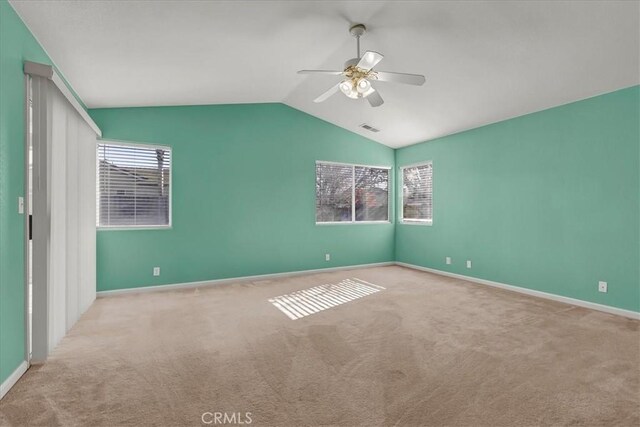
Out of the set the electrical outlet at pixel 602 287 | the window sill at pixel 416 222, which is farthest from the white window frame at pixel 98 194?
the electrical outlet at pixel 602 287

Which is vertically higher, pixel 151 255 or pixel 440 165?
pixel 440 165

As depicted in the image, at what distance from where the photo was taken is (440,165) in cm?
564

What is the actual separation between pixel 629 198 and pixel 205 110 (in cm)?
545

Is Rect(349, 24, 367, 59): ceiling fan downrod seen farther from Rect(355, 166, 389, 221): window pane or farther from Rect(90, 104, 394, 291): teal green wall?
Rect(355, 166, 389, 221): window pane

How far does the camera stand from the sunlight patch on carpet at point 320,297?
143 inches

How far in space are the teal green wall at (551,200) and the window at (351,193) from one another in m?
1.24

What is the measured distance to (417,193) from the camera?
245 inches

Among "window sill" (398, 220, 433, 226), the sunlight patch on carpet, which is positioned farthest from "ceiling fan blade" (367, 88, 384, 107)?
"window sill" (398, 220, 433, 226)

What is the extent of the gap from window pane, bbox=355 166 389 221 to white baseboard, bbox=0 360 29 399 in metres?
5.06

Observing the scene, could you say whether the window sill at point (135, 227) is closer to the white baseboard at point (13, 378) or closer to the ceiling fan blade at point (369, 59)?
the white baseboard at point (13, 378)

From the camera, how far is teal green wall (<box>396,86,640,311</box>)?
3412 mm

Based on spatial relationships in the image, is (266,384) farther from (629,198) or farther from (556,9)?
(629,198)

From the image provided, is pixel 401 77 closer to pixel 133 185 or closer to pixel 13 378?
pixel 13 378

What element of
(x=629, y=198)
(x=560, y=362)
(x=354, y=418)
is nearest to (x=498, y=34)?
(x=629, y=198)
